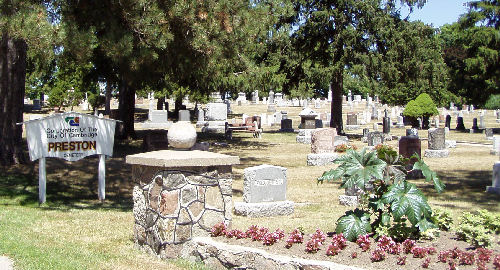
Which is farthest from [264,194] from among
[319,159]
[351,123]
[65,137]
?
[351,123]

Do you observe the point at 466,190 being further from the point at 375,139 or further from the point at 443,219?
the point at 375,139

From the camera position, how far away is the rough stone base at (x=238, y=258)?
5809 mm

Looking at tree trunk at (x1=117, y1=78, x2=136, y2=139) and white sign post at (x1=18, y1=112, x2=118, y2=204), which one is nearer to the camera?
white sign post at (x1=18, y1=112, x2=118, y2=204)

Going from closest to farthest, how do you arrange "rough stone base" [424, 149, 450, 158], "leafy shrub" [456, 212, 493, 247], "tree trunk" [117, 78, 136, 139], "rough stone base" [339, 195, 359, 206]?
"leafy shrub" [456, 212, 493, 247]
"rough stone base" [339, 195, 359, 206]
"rough stone base" [424, 149, 450, 158]
"tree trunk" [117, 78, 136, 139]

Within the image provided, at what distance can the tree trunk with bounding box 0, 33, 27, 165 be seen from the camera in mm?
13992

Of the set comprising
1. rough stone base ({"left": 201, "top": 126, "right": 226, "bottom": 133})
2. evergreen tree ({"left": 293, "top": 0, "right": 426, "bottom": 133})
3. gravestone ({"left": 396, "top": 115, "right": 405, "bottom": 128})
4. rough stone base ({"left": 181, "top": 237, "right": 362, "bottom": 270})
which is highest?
evergreen tree ({"left": 293, "top": 0, "right": 426, "bottom": 133})

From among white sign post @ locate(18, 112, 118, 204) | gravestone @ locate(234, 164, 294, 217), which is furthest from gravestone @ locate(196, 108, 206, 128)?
gravestone @ locate(234, 164, 294, 217)

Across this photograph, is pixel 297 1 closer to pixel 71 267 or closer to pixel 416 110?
pixel 416 110

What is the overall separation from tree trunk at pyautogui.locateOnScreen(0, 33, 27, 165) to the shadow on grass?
32.8 feet

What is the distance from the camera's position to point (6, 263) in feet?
22.1

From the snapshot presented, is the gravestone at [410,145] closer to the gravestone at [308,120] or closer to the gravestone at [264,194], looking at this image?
the gravestone at [264,194]

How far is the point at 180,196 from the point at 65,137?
514cm

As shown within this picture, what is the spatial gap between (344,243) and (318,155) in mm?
13301

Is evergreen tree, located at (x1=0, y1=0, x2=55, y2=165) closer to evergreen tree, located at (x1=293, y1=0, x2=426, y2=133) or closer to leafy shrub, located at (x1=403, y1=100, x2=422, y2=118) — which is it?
evergreen tree, located at (x1=293, y1=0, x2=426, y2=133)
